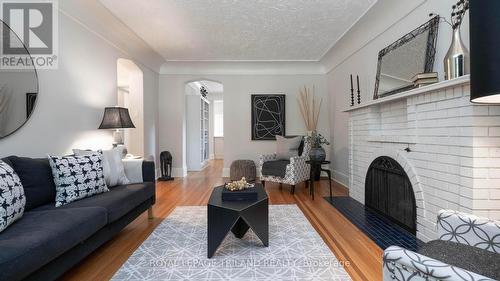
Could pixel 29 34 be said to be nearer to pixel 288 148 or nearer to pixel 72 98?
pixel 72 98

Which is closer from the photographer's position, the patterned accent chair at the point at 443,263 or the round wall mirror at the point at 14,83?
the patterned accent chair at the point at 443,263

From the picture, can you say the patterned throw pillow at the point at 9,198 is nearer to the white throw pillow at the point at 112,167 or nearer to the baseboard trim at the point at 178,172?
the white throw pillow at the point at 112,167

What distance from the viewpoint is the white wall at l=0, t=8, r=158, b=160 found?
2.37 m

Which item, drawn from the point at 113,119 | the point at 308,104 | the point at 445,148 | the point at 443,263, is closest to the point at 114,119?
the point at 113,119

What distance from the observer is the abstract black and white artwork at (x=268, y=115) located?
18.5 feet

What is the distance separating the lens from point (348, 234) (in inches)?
95.7

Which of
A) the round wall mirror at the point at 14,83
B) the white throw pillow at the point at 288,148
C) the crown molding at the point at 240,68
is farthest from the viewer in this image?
the crown molding at the point at 240,68

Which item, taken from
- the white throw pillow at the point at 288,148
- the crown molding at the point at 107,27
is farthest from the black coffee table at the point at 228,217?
the crown molding at the point at 107,27

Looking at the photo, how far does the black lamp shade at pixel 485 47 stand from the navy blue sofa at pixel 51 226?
6.91 feet

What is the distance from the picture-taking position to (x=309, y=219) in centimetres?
285

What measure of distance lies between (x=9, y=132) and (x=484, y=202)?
3.83m

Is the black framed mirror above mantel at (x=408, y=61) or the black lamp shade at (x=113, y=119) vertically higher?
the black framed mirror above mantel at (x=408, y=61)

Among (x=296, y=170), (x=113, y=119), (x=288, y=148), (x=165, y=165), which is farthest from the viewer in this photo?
(x=165, y=165)

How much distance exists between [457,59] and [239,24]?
2.62 m
